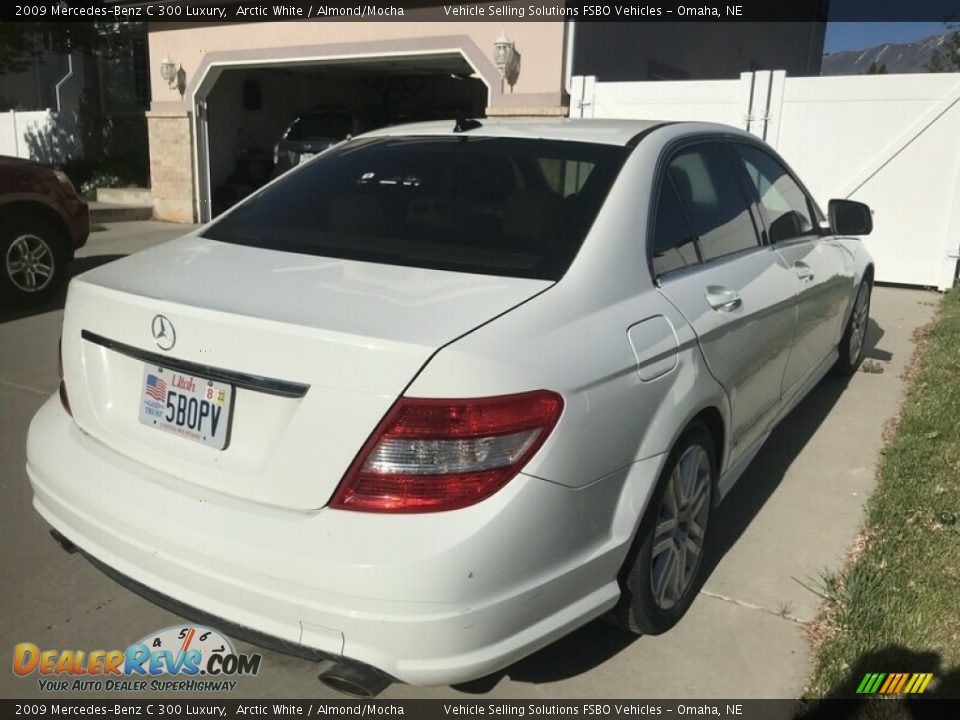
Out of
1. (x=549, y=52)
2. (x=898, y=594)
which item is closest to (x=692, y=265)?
(x=898, y=594)

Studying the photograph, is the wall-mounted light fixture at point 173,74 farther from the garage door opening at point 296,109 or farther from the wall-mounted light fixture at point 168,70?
the garage door opening at point 296,109

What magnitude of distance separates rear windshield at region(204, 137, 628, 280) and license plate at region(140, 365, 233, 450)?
64 centimetres

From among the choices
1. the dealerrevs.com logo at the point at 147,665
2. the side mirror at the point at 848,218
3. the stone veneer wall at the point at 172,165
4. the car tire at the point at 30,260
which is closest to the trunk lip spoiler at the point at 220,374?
the dealerrevs.com logo at the point at 147,665

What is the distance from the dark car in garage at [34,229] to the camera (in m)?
7.08

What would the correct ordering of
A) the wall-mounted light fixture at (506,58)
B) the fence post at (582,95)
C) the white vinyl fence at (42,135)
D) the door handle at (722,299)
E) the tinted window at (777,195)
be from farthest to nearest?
1. the white vinyl fence at (42,135)
2. the wall-mounted light fixture at (506,58)
3. the fence post at (582,95)
4. the tinted window at (777,195)
5. the door handle at (722,299)

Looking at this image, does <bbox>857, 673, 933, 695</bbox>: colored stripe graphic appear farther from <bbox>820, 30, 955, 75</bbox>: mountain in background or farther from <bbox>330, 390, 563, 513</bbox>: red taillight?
<bbox>820, 30, 955, 75</bbox>: mountain in background

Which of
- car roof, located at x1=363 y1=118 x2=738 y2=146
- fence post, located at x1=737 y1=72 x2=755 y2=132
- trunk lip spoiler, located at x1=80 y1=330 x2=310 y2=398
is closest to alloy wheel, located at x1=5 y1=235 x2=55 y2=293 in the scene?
car roof, located at x1=363 y1=118 x2=738 y2=146

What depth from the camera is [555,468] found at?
204 centimetres

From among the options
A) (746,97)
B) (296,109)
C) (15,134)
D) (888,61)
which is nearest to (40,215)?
(746,97)

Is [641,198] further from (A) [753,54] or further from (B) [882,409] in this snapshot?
(A) [753,54]

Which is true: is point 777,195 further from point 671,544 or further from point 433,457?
point 433,457

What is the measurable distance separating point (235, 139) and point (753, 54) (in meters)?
10.1

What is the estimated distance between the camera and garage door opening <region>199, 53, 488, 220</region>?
1479cm

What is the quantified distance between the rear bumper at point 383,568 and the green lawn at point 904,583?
1.06 meters
